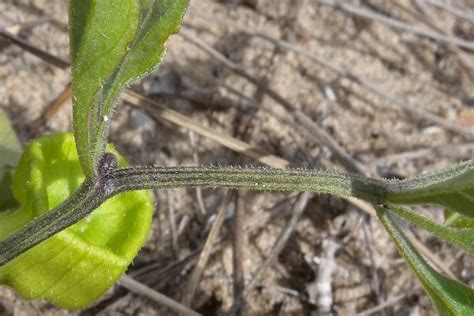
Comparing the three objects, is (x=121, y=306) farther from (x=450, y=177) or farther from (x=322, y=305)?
(x=450, y=177)

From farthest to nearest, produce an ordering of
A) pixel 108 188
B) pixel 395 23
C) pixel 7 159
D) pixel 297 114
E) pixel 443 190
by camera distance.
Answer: pixel 395 23, pixel 297 114, pixel 7 159, pixel 108 188, pixel 443 190

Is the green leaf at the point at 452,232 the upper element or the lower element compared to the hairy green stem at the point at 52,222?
upper

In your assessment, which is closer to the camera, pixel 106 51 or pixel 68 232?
pixel 106 51

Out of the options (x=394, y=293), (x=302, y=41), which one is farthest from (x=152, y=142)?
(x=394, y=293)

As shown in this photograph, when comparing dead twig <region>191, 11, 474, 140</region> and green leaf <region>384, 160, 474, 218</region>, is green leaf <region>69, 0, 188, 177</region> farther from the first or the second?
dead twig <region>191, 11, 474, 140</region>

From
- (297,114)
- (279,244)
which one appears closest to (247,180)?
(279,244)

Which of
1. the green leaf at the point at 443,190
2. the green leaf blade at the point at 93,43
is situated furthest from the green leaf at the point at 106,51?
the green leaf at the point at 443,190

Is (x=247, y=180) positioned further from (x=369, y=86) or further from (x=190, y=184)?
(x=369, y=86)

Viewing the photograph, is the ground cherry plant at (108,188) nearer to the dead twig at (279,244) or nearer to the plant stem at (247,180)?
the plant stem at (247,180)
